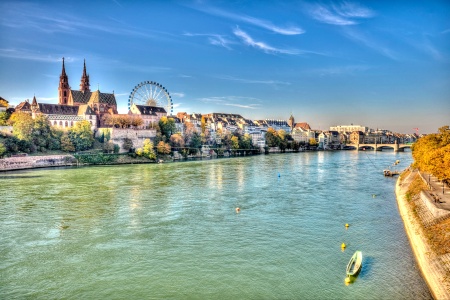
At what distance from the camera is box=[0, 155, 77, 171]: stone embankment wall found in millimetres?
48062

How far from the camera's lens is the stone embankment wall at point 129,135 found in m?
66.6

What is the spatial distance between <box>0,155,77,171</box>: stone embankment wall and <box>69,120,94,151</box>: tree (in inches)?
152

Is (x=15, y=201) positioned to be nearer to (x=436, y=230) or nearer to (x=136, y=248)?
(x=136, y=248)

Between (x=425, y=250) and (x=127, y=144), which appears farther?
(x=127, y=144)

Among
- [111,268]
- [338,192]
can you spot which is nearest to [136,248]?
[111,268]

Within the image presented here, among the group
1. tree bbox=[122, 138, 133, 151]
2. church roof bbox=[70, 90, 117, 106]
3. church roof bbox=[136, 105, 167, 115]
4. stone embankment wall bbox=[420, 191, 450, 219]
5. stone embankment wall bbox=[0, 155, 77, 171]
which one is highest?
church roof bbox=[70, 90, 117, 106]

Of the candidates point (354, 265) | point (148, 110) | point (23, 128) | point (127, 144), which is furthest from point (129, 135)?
point (354, 265)

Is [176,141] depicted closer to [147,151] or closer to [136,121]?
[136,121]

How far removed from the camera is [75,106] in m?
74.6

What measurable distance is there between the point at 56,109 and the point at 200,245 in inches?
2516

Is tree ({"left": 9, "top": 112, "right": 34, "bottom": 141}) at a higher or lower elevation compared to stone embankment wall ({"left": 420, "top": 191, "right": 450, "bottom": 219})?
higher

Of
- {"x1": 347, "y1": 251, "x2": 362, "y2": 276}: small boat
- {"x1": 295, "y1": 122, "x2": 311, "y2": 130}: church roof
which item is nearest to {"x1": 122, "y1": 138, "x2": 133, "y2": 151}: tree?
{"x1": 347, "y1": 251, "x2": 362, "y2": 276}: small boat

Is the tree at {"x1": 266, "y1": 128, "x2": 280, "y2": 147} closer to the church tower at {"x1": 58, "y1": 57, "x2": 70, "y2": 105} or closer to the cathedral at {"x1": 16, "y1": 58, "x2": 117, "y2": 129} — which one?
the cathedral at {"x1": 16, "y1": 58, "x2": 117, "y2": 129}

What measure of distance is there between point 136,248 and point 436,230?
1385 cm
